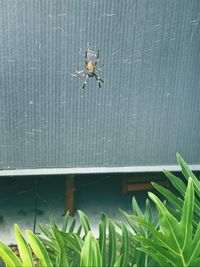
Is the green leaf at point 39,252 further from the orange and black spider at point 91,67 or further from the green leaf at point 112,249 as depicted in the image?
the orange and black spider at point 91,67

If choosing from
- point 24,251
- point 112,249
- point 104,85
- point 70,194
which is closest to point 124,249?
point 112,249

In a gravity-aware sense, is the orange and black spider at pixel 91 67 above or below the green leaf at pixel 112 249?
above

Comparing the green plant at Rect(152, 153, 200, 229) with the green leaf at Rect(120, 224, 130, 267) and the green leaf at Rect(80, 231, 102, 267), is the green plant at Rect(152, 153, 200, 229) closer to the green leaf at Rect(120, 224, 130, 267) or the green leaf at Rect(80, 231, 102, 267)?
the green leaf at Rect(120, 224, 130, 267)

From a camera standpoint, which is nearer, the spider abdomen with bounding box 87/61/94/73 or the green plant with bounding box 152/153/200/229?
the green plant with bounding box 152/153/200/229

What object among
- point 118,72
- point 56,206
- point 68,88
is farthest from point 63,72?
point 56,206

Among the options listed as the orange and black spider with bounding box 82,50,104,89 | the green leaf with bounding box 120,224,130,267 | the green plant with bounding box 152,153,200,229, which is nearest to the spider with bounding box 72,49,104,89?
the orange and black spider with bounding box 82,50,104,89

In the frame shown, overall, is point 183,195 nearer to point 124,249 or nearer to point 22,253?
point 124,249

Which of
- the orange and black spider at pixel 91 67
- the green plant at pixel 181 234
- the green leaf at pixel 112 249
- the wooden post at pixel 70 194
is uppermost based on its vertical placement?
the orange and black spider at pixel 91 67

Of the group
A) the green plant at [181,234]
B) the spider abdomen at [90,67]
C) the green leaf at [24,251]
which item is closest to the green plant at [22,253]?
the green leaf at [24,251]

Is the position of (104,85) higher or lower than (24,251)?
higher
